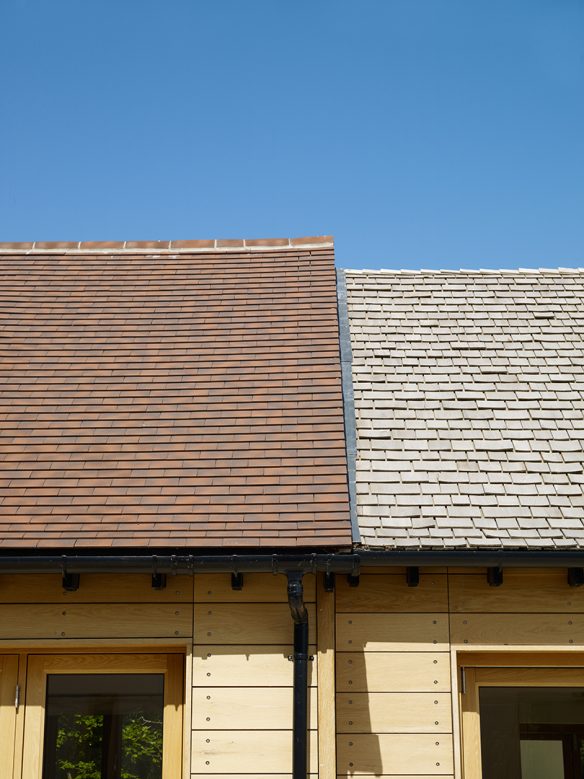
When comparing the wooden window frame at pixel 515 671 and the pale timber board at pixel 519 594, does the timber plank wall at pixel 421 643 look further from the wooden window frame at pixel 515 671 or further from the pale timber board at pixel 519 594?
the wooden window frame at pixel 515 671

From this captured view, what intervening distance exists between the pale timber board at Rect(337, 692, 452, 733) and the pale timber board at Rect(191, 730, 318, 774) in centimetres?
36

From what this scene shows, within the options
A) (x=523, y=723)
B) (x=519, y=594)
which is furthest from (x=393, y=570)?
(x=523, y=723)

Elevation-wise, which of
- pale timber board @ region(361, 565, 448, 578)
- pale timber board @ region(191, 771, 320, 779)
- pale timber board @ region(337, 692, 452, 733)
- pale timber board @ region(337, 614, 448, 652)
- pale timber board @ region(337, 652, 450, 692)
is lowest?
pale timber board @ region(191, 771, 320, 779)

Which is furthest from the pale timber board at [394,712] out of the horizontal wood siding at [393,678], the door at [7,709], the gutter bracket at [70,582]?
the door at [7,709]

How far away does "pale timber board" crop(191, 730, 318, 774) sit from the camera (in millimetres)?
6438

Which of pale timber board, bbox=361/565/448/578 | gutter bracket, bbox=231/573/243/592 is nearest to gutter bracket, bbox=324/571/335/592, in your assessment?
pale timber board, bbox=361/565/448/578

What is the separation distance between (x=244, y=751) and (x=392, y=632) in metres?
1.27

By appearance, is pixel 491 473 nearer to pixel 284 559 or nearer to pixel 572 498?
pixel 572 498

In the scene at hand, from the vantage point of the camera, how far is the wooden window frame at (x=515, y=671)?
A: 6.95 meters

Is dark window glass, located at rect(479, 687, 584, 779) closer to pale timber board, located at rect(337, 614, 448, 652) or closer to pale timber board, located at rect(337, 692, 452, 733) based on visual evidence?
pale timber board, located at rect(337, 692, 452, 733)

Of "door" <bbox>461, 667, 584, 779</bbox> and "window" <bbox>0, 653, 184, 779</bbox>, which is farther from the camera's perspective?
"door" <bbox>461, 667, 584, 779</bbox>

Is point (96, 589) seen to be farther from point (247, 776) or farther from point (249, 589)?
point (247, 776)

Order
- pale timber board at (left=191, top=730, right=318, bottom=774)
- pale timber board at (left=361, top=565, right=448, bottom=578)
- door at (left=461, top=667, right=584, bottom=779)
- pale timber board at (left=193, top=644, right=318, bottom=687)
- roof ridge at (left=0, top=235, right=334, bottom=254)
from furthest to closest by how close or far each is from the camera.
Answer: roof ridge at (left=0, top=235, right=334, bottom=254) < pale timber board at (left=361, top=565, right=448, bottom=578) < door at (left=461, top=667, right=584, bottom=779) < pale timber board at (left=193, top=644, right=318, bottom=687) < pale timber board at (left=191, top=730, right=318, bottom=774)

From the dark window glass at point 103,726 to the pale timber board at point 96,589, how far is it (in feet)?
1.76
